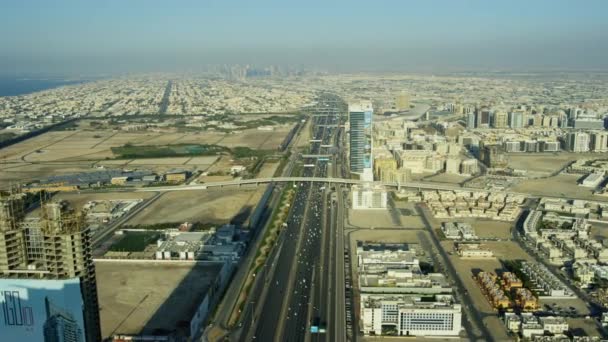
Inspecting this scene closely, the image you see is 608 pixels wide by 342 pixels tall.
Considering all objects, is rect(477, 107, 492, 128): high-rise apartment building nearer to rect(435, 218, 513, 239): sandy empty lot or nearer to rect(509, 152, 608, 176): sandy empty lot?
rect(509, 152, 608, 176): sandy empty lot

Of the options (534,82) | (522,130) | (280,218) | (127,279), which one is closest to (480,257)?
(280,218)

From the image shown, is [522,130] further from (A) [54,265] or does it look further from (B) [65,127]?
(A) [54,265]

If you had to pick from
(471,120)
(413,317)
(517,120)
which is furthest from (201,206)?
(517,120)

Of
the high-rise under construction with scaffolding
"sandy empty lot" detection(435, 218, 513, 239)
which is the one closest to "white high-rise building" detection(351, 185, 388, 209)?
"sandy empty lot" detection(435, 218, 513, 239)

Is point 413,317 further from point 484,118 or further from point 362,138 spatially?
point 484,118

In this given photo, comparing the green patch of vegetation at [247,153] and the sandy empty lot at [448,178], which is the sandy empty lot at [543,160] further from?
the green patch of vegetation at [247,153]

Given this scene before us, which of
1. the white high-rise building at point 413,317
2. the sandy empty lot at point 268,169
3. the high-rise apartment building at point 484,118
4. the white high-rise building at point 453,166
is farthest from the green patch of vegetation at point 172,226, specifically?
the high-rise apartment building at point 484,118
